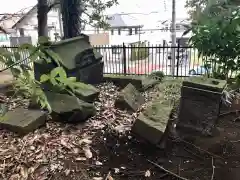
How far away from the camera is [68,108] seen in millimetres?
3090

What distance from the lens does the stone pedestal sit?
286 centimetres

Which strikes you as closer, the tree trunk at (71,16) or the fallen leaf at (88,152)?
the fallen leaf at (88,152)

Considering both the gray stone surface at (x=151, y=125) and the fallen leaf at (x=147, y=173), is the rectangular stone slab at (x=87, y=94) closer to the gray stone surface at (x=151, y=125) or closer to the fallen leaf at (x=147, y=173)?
the gray stone surface at (x=151, y=125)

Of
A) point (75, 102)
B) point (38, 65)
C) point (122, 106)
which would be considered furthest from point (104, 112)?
point (38, 65)

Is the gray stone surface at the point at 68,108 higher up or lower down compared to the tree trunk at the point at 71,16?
lower down

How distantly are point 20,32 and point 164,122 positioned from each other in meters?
11.9

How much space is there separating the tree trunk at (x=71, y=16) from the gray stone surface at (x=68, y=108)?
2.99 meters

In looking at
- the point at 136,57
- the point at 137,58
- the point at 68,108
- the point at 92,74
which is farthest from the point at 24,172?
the point at 136,57

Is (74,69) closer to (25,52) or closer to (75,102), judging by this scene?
(75,102)

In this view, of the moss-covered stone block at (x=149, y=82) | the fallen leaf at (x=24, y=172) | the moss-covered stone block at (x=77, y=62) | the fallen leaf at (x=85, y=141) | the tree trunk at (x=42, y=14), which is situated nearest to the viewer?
the fallen leaf at (x=24, y=172)

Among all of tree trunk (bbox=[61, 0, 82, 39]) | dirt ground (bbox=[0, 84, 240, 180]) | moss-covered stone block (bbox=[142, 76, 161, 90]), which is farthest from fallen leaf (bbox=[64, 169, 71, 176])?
tree trunk (bbox=[61, 0, 82, 39])

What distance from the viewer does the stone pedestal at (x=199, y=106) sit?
286 cm

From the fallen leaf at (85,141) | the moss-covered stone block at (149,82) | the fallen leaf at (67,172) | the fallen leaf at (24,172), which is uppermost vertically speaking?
the moss-covered stone block at (149,82)

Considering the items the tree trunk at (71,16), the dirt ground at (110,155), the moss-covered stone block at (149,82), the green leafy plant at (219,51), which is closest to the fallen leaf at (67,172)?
the dirt ground at (110,155)
